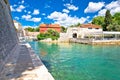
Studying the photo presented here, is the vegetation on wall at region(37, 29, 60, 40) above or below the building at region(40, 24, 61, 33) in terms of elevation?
below

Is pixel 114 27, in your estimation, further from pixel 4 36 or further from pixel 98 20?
pixel 4 36

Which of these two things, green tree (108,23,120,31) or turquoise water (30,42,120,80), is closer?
turquoise water (30,42,120,80)

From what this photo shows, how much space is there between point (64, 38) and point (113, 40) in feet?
60.7

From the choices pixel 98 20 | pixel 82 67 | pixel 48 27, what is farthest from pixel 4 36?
pixel 98 20

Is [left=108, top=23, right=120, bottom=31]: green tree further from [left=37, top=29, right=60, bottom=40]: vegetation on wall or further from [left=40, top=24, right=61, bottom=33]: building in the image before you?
[left=40, top=24, right=61, bottom=33]: building

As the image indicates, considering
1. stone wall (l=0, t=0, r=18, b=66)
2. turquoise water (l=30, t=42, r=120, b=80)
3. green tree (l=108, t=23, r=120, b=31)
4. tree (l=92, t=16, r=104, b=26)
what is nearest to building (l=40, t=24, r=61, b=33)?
tree (l=92, t=16, r=104, b=26)

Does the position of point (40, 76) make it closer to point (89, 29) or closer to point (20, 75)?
point (20, 75)

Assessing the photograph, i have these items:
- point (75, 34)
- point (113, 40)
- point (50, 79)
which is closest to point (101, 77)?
point (50, 79)

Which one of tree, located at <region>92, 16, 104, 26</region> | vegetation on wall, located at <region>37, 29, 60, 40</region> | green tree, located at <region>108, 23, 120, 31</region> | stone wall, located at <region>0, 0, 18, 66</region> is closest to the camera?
stone wall, located at <region>0, 0, 18, 66</region>

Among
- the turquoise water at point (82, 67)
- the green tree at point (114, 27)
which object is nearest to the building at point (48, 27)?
the green tree at point (114, 27)

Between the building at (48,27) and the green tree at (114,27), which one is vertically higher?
the building at (48,27)

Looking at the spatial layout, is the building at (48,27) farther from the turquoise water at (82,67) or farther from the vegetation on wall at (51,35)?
the turquoise water at (82,67)

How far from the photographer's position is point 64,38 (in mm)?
65625

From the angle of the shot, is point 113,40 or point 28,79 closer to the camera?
point 28,79
